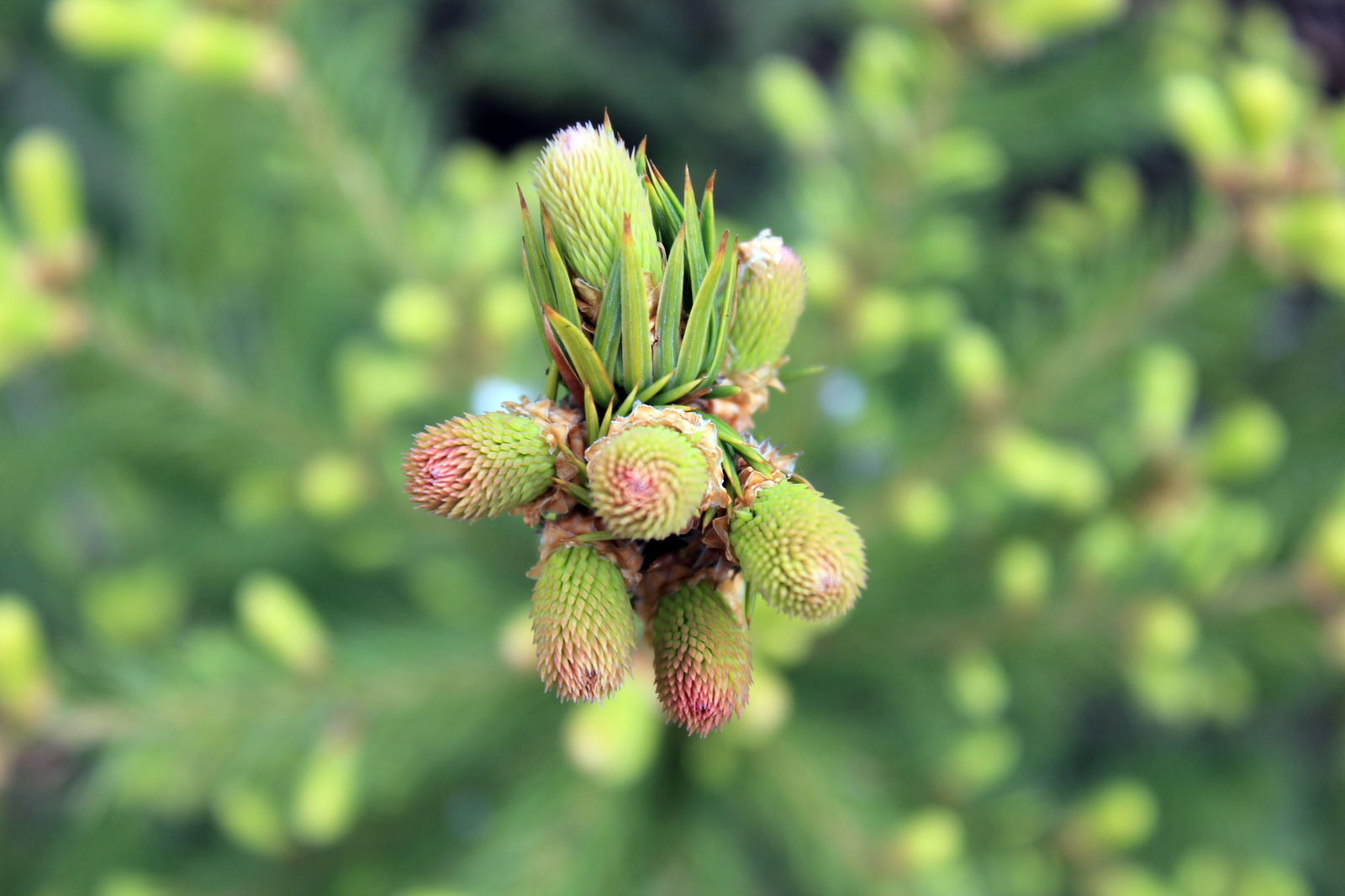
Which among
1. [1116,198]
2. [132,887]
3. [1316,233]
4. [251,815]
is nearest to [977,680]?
[1316,233]

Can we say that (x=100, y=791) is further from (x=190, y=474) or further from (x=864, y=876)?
(x=864, y=876)

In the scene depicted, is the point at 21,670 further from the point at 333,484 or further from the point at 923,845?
the point at 923,845

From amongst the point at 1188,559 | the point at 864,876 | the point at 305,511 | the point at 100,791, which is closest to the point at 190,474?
the point at 305,511

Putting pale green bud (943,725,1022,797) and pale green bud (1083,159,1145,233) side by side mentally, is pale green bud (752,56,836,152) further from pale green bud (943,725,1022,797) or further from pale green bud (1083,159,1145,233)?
pale green bud (943,725,1022,797)

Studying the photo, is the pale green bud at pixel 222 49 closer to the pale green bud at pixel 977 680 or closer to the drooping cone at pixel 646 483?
the drooping cone at pixel 646 483

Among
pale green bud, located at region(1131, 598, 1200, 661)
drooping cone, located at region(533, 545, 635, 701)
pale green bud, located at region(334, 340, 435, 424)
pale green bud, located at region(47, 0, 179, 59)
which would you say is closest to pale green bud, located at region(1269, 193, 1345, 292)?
pale green bud, located at region(1131, 598, 1200, 661)

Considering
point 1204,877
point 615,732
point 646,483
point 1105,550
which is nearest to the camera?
point 646,483
